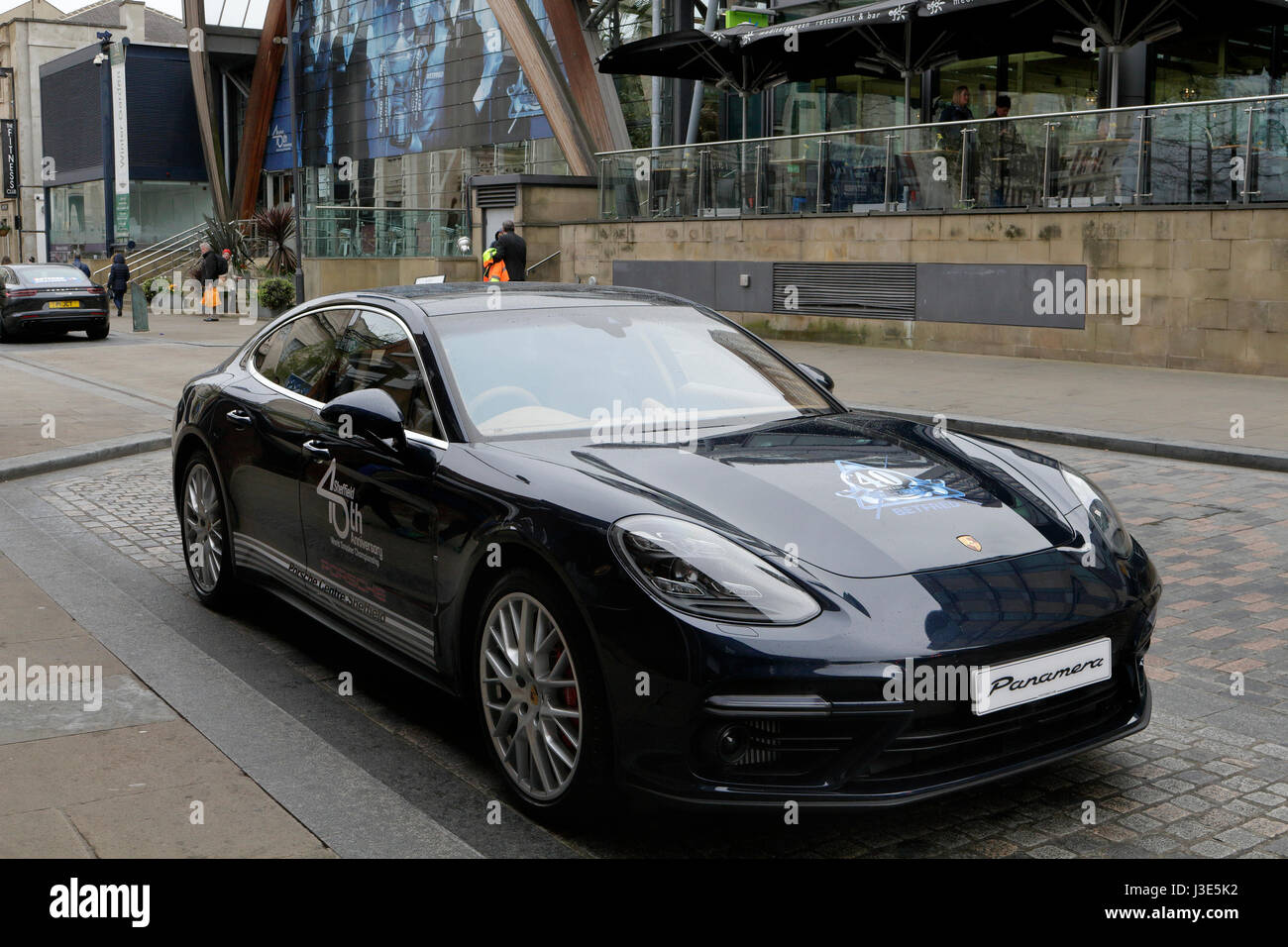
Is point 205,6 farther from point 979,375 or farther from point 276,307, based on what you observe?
point 979,375

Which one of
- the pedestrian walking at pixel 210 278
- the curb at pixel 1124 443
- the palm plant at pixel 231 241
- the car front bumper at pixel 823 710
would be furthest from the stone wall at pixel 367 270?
the car front bumper at pixel 823 710

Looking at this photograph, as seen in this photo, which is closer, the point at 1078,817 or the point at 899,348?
the point at 1078,817

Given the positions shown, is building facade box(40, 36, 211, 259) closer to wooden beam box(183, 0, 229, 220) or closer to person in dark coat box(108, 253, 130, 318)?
wooden beam box(183, 0, 229, 220)

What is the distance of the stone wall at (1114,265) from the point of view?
15820mm

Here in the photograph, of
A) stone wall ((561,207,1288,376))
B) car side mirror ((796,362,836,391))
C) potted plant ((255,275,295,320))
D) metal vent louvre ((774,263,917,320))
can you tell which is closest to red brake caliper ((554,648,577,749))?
car side mirror ((796,362,836,391))

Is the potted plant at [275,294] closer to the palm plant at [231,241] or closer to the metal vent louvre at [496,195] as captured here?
the metal vent louvre at [496,195]

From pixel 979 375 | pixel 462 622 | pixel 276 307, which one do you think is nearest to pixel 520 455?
pixel 462 622

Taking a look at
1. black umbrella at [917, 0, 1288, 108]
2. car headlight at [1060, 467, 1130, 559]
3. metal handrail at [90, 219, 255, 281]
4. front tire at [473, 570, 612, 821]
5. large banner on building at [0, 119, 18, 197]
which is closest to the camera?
front tire at [473, 570, 612, 821]

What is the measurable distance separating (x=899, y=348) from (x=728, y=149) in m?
5.05

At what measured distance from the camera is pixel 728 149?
2294cm

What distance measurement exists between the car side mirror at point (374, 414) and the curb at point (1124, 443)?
5.07 metres

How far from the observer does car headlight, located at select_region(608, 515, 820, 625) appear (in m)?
3.51

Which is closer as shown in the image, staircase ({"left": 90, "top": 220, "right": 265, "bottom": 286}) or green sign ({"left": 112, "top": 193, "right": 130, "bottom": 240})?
staircase ({"left": 90, "top": 220, "right": 265, "bottom": 286})

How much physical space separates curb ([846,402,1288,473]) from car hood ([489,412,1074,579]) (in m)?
4.75
